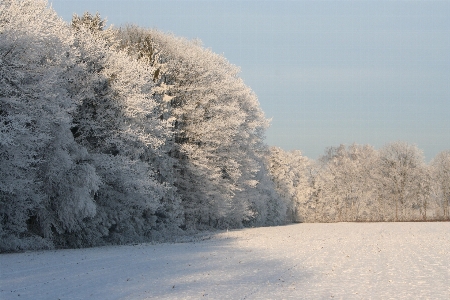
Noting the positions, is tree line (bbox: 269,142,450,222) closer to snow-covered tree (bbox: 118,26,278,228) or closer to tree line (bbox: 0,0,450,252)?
tree line (bbox: 0,0,450,252)

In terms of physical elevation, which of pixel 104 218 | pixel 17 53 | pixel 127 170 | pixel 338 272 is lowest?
pixel 338 272

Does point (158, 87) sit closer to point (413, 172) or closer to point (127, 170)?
point (127, 170)

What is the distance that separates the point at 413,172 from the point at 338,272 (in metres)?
61.9

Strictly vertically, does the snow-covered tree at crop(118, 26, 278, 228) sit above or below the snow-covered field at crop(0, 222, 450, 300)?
above

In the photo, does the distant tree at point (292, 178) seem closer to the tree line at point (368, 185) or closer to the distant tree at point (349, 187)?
the tree line at point (368, 185)

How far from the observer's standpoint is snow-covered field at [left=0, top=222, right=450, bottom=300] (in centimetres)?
1549

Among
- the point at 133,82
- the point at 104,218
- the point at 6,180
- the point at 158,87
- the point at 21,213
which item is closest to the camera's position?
the point at 6,180

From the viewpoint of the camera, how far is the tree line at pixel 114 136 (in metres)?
26.5

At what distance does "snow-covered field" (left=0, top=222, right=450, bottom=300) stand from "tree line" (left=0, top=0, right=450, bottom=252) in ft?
13.8

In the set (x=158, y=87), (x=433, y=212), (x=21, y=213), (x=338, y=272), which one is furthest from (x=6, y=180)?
(x=433, y=212)

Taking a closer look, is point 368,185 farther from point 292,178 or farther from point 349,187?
point 292,178

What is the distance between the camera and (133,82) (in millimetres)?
35531

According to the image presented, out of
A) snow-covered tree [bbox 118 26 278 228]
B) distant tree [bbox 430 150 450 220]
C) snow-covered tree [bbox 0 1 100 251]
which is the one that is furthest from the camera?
distant tree [bbox 430 150 450 220]

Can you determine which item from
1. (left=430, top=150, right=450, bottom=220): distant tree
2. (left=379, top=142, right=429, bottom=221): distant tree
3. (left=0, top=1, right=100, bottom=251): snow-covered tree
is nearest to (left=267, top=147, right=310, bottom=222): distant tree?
(left=379, top=142, right=429, bottom=221): distant tree
